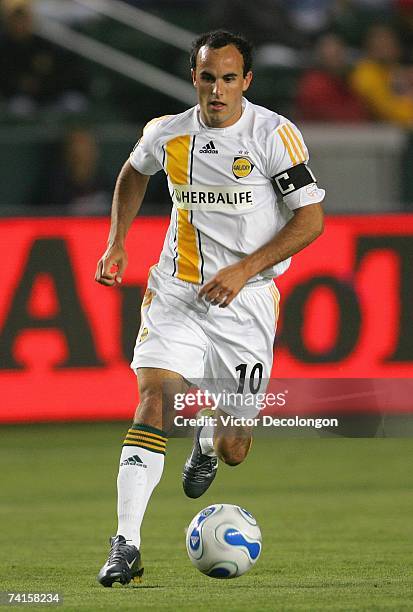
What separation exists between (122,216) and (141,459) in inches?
45.9

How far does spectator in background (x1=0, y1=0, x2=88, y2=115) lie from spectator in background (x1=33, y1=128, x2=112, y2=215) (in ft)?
4.13

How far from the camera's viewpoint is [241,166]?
6.04m

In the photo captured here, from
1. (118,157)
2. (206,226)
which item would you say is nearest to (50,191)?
(118,157)

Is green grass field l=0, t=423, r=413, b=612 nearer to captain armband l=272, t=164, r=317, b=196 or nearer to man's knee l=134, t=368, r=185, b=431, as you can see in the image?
man's knee l=134, t=368, r=185, b=431

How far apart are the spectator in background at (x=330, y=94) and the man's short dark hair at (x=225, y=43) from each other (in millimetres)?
7443

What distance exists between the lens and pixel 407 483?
351 inches

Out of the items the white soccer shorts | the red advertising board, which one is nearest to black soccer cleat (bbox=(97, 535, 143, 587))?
the white soccer shorts

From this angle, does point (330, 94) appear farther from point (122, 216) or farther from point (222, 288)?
point (222, 288)

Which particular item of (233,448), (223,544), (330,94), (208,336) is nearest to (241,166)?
(208,336)

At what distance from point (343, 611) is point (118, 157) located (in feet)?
25.8

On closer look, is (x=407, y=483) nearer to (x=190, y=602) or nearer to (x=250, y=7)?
(x=190, y=602)

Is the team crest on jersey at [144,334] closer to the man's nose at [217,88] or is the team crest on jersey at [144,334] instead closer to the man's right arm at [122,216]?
the man's right arm at [122,216]

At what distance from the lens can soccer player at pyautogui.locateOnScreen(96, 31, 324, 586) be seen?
575 centimetres

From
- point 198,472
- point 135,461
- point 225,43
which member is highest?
point 225,43
